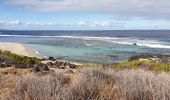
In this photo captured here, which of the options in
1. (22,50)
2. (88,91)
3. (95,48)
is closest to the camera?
(88,91)

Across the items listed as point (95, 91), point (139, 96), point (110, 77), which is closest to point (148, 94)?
point (139, 96)

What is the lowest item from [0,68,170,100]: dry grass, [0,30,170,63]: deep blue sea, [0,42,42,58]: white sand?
[0,30,170,63]: deep blue sea

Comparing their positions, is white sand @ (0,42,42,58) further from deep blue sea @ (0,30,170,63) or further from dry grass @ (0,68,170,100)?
dry grass @ (0,68,170,100)

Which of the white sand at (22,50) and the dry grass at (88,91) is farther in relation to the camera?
the white sand at (22,50)

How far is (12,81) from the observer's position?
8766 mm

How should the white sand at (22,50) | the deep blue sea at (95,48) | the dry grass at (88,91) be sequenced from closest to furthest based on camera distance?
the dry grass at (88,91) < the deep blue sea at (95,48) < the white sand at (22,50)

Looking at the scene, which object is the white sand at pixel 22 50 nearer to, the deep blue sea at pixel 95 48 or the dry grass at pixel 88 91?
the deep blue sea at pixel 95 48

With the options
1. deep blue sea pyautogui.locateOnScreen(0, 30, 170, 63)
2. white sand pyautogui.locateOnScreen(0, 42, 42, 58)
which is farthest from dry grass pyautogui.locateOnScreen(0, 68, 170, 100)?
white sand pyautogui.locateOnScreen(0, 42, 42, 58)

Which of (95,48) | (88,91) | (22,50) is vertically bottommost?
(95,48)

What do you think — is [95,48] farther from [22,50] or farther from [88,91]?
[88,91]

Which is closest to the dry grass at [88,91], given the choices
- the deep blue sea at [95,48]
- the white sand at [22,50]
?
the deep blue sea at [95,48]

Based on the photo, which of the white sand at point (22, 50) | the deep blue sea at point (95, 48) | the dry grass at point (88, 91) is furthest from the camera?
the white sand at point (22, 50)

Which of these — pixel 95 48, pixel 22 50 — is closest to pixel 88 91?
pixel 22 50

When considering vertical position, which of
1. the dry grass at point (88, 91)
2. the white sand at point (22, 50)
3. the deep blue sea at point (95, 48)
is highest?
the dry grass at point (88, 91)
